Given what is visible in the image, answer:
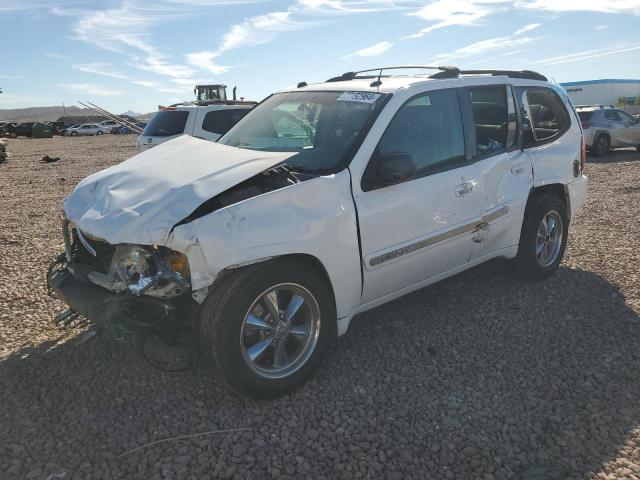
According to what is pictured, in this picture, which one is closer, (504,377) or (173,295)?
(173,295)

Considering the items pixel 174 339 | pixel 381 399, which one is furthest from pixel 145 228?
pixel 381 399

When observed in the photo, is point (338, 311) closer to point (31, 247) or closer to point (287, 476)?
point (287, 476)

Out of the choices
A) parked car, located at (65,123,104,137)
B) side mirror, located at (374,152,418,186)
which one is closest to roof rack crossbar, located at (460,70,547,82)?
side mirror, located at (374,152,418,186)

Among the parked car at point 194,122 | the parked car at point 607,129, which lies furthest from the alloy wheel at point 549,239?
the parked car at point 607,129

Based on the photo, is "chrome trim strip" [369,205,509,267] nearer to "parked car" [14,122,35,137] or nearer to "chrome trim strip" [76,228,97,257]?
"chrome trim strip" [76,228,97,257]

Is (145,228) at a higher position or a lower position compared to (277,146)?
lower

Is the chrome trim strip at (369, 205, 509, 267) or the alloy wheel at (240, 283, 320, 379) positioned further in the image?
the chrome trim strip at (369, 205, 509, 267)

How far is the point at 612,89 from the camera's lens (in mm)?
55562

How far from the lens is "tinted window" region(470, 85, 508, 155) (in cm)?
434

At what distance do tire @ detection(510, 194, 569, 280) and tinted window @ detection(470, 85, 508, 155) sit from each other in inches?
29.6

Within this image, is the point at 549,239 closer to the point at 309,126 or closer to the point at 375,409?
the point at 309,126

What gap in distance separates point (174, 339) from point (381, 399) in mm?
1293

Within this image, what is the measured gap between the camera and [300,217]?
10.3 feet

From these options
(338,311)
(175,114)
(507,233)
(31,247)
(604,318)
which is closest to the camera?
(338,311)
